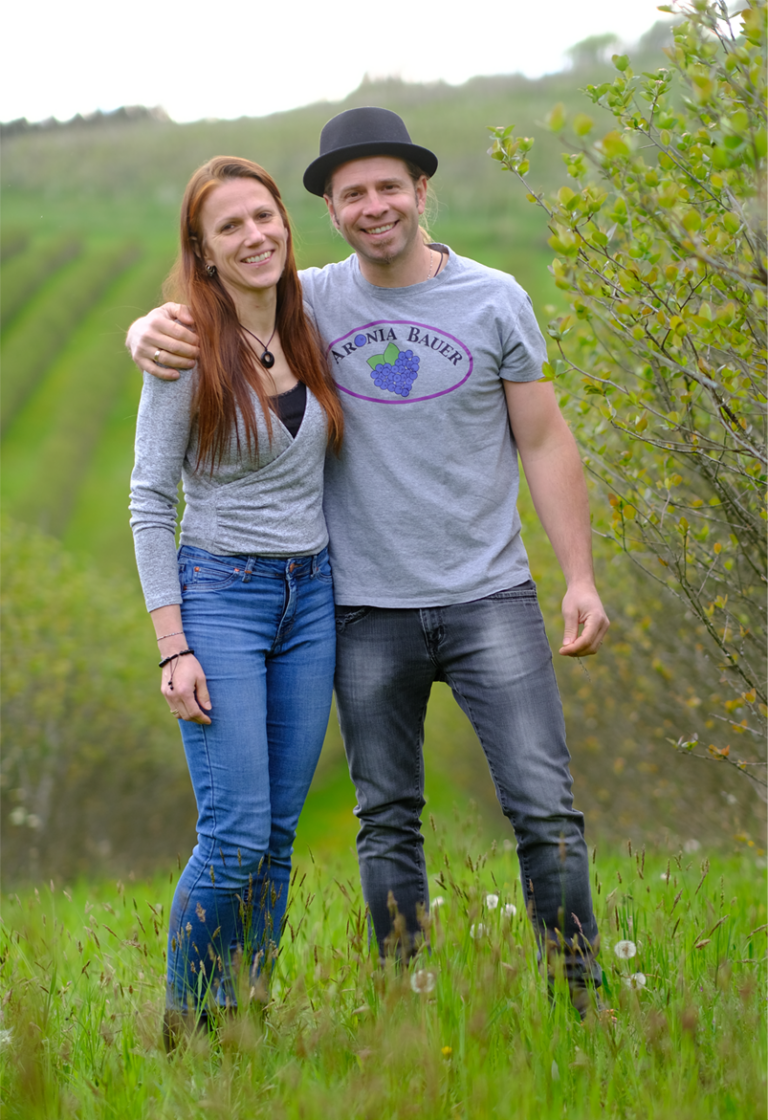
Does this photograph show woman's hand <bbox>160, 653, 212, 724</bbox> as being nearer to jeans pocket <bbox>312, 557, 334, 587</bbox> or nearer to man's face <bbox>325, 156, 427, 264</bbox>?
jeans pocket <bbox>312, 557, 334, 587</bbox>

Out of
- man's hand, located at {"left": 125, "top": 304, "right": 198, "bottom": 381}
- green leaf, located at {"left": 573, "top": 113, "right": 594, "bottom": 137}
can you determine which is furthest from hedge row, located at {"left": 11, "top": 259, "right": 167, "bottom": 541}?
green leaf, located at {"left": 573, "top": 113, "right": 594, "bottom": 137}

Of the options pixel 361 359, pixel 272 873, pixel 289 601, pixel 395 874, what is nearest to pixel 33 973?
pixel 272 873

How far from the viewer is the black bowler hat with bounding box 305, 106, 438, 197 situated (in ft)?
9.48

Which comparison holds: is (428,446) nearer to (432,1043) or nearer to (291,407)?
(291,407)

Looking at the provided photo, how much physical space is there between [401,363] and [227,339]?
0.51 metres

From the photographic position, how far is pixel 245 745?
2.59 m

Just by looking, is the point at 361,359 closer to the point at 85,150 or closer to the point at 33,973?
the point at 33,973

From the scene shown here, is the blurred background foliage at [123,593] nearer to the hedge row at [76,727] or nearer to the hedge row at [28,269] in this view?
the hedge row at [76,727]

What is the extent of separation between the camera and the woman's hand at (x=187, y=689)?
256 centimetres

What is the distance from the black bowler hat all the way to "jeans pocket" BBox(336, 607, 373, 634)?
A: 1269 millimetres

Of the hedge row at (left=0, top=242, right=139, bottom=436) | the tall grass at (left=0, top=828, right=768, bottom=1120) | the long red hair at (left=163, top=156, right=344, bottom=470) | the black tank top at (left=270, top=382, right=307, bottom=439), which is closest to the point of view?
the tall grass at (left=0, top=828, right=768, bottom=1120)

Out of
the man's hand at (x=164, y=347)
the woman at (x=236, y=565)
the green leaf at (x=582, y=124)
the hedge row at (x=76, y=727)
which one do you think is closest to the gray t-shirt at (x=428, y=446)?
the woman at (x=236, y=565)

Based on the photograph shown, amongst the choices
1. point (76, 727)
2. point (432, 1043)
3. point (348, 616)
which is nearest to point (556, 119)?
point (348, 616)

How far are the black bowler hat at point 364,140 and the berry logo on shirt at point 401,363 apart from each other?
18.3 inches
